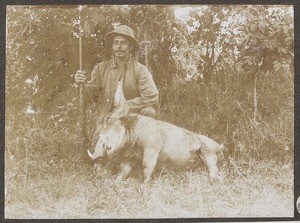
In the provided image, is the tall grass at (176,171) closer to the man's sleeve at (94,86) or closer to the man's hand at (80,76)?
the man's sleeve at (94,86)

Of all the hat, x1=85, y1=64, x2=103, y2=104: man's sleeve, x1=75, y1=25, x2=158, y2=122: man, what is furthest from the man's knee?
the hat

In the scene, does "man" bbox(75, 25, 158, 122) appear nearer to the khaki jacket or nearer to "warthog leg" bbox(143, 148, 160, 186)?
the khaki jacket

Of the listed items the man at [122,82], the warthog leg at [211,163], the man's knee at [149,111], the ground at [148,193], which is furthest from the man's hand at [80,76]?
the warthog leg at [211,163]

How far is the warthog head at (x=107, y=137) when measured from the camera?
3576mm

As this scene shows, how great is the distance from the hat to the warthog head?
2.11 ft

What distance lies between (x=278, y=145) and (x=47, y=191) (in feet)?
6.17

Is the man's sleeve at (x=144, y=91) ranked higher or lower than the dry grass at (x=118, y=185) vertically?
higher

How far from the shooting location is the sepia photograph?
354cm

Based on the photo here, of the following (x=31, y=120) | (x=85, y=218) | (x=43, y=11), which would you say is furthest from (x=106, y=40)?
(x=85, y=218)

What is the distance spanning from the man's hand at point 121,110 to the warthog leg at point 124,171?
0.39 meters

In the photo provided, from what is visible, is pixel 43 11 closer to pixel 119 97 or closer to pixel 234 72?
pixel 119 97

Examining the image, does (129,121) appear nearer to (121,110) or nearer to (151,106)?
(121,110)

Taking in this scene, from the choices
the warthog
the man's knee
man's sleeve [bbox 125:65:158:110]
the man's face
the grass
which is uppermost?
the man's face

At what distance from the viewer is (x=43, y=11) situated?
3607 millimetres
